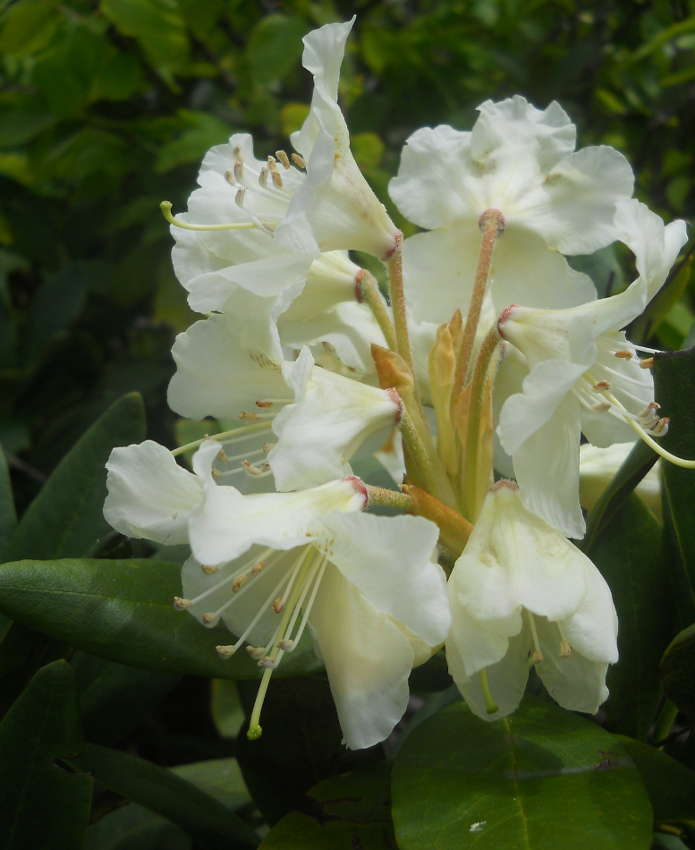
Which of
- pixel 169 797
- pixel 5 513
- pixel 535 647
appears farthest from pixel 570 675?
pixel 5 513

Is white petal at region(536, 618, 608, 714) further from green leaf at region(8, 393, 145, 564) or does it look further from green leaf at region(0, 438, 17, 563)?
green leaf at region(0, 438, 17, 563)

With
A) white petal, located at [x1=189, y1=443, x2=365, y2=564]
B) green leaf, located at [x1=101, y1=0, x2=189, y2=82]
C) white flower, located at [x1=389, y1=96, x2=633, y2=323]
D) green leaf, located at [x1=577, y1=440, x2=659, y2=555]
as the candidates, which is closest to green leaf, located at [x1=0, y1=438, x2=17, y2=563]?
white petal, located at [x1=189, y1=443, x2=365, y2=564]

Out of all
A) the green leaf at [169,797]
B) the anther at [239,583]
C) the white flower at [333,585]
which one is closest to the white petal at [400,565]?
the white flower at [333,585]

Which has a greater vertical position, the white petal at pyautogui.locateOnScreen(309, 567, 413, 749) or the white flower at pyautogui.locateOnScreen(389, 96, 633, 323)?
the white flower at pyautogui.locateOnScreen(389, 96, 633, 323)

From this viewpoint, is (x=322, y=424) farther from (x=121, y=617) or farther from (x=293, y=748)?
(x=293, y=748)

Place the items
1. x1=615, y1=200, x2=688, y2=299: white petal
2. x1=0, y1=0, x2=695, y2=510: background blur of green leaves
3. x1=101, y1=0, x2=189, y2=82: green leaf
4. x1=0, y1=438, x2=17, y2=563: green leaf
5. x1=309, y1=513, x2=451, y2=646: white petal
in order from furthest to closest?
x1=0, y1=0, x2=695, y2=510: background blur of green leaves
x1=101, y1=0, x2=189, y2=82: green leaf
x1=0, y1=438, x2=17, y2=563: green leaf
x1=615, y1=200, x2=688, y2=299: white petal
x1=309, y1=513, x2=451, y2=646: white petal

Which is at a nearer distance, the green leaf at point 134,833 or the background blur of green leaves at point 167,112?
the green leaf at point 134,833

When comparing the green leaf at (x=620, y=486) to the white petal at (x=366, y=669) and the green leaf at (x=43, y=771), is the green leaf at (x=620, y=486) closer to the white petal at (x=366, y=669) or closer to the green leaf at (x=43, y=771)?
the white petal at (x=366, y=669)
